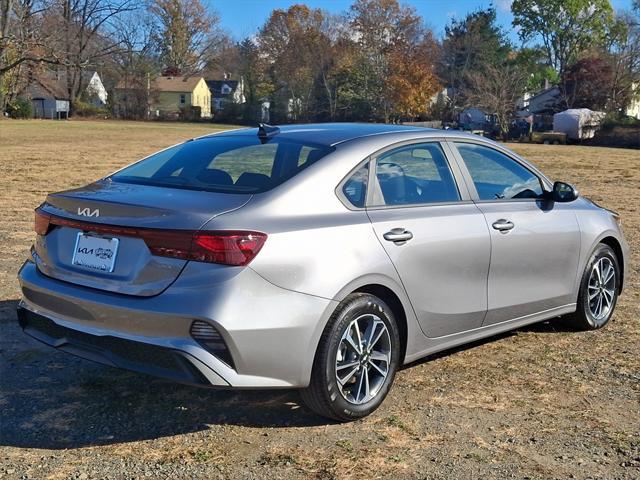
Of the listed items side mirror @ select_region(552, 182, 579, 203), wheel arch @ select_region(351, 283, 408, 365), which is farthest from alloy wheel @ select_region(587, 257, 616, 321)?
wheel arch @ select_region(351, 283, 408, 365)

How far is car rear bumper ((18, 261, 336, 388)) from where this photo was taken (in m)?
3.50

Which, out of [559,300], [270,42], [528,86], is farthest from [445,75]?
[559,300]

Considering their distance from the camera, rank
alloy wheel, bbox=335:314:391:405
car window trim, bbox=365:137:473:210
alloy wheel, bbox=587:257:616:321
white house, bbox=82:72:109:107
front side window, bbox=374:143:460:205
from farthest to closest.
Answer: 1. white house, bbox=82:72:109:107
2. alloy wheel, bbox=587:257:616:321
3. front side window, bbox=374:143:460:205
4. car window trim, bbox=365:137:473:210
5. alloy wheel, bbox=335:314:391:405

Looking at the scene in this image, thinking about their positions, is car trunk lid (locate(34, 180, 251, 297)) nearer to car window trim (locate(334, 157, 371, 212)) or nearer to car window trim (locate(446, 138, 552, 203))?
car window trim (locate(334, 157, 371, 212))

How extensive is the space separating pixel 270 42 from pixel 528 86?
28899mm

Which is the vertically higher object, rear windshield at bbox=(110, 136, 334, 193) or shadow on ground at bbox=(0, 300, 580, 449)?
rear windshield at bbox=(110, 136, 334, 193)

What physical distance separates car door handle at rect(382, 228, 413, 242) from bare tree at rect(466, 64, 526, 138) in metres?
61.6

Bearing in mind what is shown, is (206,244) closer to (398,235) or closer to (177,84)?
(398,235)

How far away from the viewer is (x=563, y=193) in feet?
17.7

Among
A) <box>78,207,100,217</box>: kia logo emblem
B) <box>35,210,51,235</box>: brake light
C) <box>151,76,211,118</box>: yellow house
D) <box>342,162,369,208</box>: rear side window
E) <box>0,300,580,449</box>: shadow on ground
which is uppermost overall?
<box>151,76,211,118</box>: yellow house

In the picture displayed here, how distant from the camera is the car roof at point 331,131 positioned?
4.51 m

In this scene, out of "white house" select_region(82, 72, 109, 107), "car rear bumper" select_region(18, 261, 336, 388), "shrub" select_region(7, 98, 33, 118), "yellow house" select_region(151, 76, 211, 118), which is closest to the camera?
"car rear bumper" select_region(18, 261, 336, 388)

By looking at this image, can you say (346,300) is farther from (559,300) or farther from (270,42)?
(270,42)

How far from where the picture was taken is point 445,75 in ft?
279
